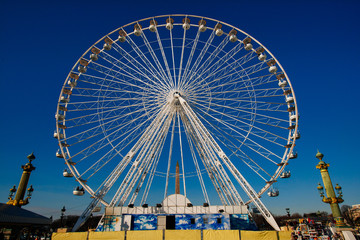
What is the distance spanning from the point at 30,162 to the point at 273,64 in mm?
41483

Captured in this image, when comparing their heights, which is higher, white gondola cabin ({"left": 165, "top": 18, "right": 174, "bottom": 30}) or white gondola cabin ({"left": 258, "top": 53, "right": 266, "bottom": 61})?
white gondola cabin ({"left": 165, "top": 18, "right": 174, "bottom": 30})

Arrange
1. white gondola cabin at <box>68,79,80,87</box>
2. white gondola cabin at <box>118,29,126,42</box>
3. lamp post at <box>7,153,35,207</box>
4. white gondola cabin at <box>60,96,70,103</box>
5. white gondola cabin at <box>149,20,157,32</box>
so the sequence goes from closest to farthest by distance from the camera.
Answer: white gondola cabin at <box>60,96,70,103</box> → white gondola cabin at <box>68,79,80,87</box> → white gondola cabin at <box>149,20,157,32</box> → white gondola cabin at <box>118,29,126,42</box> → lamp post at <box>7,153,35,207</box>

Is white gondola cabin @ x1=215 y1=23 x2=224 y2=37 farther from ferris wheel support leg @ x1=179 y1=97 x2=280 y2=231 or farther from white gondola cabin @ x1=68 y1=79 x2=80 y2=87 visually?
white gondola cabin @ x1=68 y1=79 x2=80 y2=87

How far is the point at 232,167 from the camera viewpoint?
2075cm

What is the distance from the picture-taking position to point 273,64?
2270 cm

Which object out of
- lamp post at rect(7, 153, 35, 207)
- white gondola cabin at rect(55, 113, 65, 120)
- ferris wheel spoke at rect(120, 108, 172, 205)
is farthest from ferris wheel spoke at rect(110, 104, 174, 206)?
lamp post at rect(7, 153, 35, 207)

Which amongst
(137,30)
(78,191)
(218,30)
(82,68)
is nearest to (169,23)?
(137,30)

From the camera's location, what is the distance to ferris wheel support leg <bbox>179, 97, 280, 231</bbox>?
19069mm

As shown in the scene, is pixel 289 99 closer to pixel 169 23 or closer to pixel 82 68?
pixel 169 23

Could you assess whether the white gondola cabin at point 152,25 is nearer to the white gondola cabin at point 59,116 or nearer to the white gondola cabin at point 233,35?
the white gondola cabin at point 233,35

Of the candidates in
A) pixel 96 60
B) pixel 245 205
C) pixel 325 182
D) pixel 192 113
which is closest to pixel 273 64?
pixel 192 113

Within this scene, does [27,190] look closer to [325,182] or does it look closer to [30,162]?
[30,162]

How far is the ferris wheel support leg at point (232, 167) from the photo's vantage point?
751 inches

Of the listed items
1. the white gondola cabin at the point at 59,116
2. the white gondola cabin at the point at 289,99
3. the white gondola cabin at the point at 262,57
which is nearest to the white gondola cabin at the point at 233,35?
the white gondola cabin at the point at 262,57
